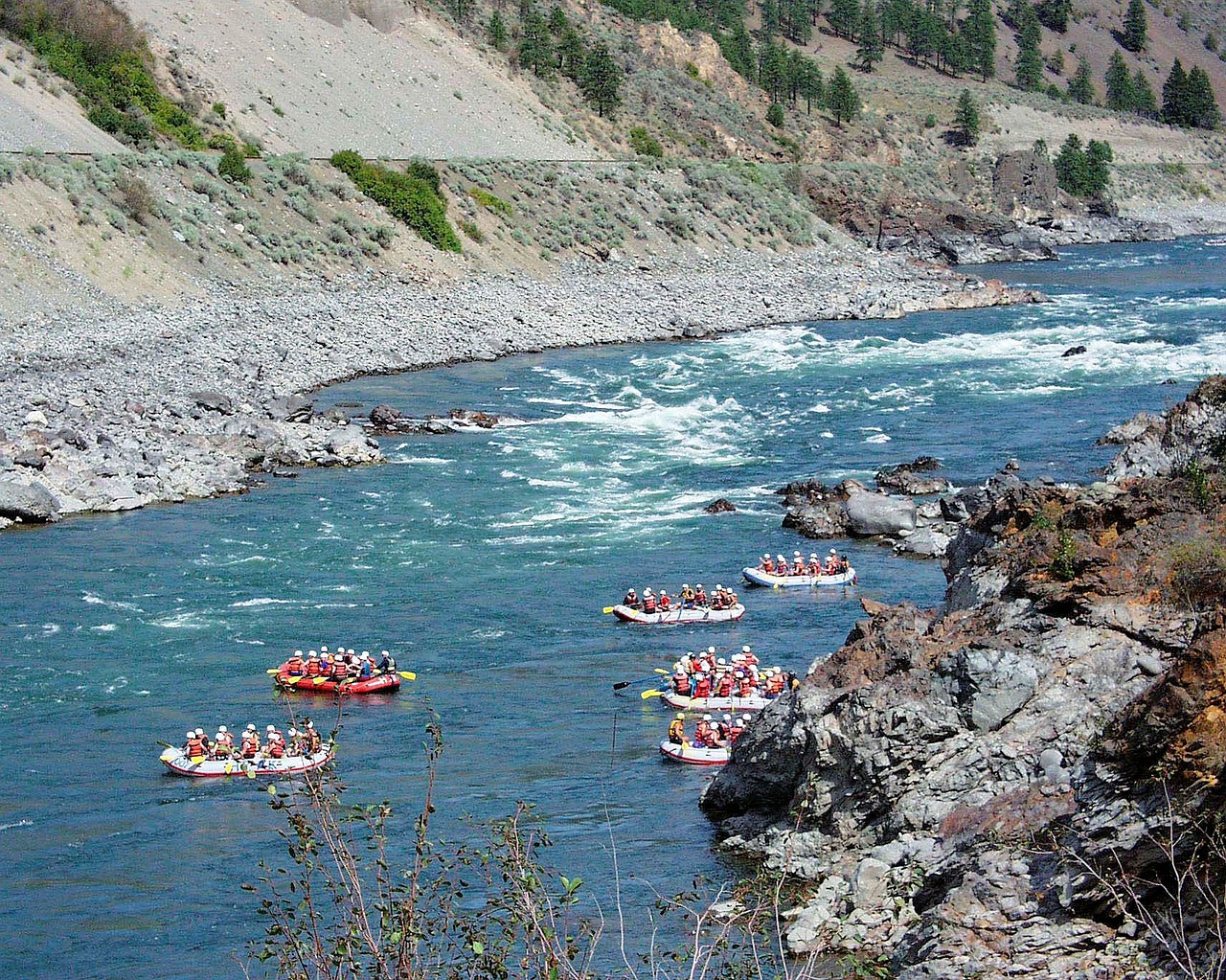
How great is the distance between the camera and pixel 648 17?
126m

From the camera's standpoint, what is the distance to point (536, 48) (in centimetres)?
10450

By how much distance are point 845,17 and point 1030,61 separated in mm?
21603

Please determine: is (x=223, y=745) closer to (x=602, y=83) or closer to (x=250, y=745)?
(x=250, y=745)

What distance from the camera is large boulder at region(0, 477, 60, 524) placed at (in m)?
35.6

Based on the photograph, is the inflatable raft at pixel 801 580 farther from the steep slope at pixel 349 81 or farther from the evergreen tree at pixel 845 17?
the evergreen tree at pixel 845 17

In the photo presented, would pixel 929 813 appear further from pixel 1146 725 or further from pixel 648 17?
pixel 648 17

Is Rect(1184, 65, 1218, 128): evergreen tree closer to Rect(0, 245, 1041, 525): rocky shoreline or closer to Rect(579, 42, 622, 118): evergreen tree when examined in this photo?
Rect(579, 42, 622, 118): evergreen tree

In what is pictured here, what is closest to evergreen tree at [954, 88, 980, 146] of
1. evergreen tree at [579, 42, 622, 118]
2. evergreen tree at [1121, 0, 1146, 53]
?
evergreen tree at [579, 42, 622, 118]

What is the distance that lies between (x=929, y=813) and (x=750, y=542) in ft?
65.9

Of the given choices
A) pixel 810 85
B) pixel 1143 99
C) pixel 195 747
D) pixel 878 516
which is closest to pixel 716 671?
pixel 195 747

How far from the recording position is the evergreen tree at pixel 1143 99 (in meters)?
168

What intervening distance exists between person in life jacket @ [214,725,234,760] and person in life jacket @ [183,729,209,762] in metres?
0.18

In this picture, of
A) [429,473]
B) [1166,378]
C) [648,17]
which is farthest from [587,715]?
[648,17]

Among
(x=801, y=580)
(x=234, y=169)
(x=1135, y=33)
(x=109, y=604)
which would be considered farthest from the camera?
(x=1135, y=33)
